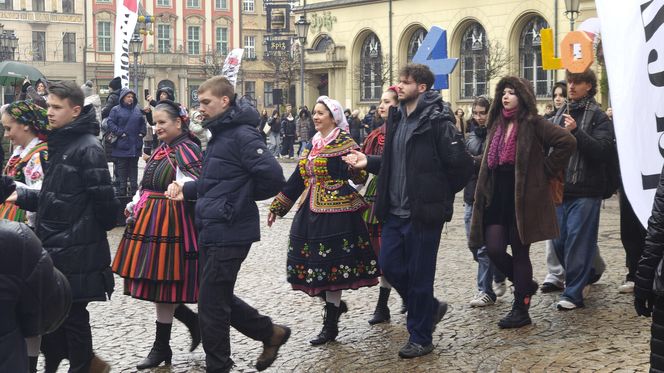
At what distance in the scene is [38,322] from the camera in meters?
3.66

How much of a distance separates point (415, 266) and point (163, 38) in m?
75.1

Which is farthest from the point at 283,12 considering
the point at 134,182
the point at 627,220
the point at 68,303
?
the point at 68,303

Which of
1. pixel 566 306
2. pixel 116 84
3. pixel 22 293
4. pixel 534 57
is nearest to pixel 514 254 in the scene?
pixel 566 306

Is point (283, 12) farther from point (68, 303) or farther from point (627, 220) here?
point (68, 303)

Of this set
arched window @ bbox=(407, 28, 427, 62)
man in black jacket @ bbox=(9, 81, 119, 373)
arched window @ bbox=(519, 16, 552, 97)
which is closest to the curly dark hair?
man in black jacket @ bbox=(9, 81, 119, 373)

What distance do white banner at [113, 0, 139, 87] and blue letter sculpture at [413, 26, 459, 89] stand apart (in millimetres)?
5298

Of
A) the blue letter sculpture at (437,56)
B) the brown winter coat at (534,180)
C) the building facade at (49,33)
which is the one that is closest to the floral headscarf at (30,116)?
the brown winter coat at (534,180)

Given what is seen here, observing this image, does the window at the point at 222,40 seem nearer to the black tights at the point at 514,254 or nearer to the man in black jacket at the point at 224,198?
the black tights at the point at 514,254

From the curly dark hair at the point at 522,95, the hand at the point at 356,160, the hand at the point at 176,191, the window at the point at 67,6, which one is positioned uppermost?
the window at the point at 67,6

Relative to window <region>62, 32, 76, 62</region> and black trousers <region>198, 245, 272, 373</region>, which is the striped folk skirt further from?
window <region>62, 32, 76, 62</region>

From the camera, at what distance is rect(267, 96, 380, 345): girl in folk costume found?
23.3 ft

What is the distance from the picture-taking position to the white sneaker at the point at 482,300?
27.0 feet

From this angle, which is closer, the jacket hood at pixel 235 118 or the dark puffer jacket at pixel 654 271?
the dark puffer jacket at pixel 654 271

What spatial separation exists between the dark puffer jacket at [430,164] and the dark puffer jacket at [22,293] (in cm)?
326
